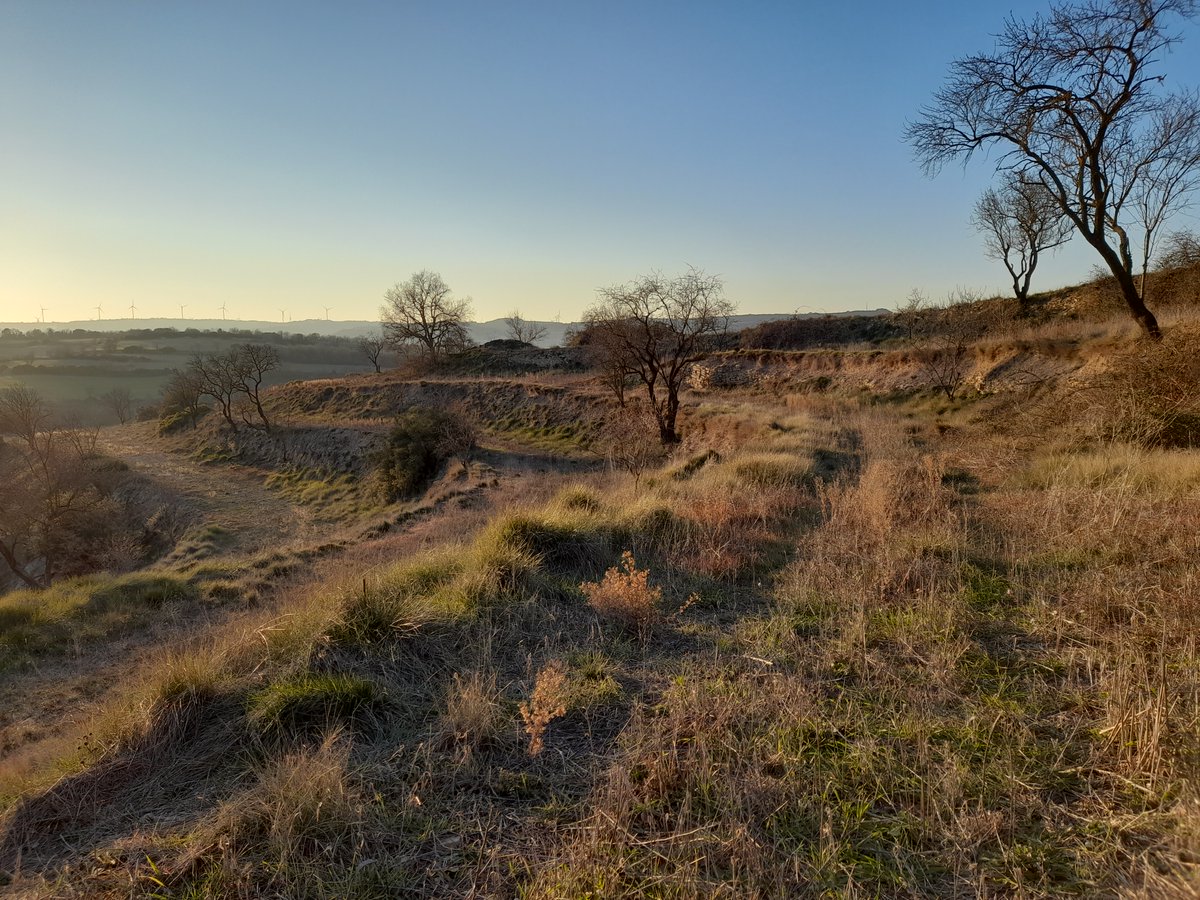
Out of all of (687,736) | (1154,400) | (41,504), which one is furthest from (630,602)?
(41,504)

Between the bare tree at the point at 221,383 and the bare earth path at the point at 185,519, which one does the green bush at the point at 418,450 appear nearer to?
the bare earth path at the point at 185,519

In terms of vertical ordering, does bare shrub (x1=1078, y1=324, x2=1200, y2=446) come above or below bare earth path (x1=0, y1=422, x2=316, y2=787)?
above

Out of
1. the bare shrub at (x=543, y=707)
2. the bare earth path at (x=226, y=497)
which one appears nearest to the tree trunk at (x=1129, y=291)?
the bare shrub at (x=543, y=707)

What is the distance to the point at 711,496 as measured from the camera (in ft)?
27.9

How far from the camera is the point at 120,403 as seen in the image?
7831 cm

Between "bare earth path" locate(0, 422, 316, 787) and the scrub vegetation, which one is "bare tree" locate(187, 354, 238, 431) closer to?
"bare earth path" locate(0, 422, 316, 787)

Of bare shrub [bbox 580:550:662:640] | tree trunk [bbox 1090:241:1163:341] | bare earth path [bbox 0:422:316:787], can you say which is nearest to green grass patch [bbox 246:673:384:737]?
bare shrub [bbox 580:550:662:640]

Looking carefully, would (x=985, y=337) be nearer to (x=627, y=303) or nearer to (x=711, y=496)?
(x=627, y=303)

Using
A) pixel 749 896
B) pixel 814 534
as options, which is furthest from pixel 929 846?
pixel 814 534

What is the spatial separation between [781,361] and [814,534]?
98.2ft

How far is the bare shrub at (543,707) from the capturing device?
3037 millimetres

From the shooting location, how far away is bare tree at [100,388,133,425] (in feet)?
255

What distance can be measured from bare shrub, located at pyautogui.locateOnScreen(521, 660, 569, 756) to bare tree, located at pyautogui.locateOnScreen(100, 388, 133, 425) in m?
94.5

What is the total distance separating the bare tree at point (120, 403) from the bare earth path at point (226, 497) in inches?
1314
